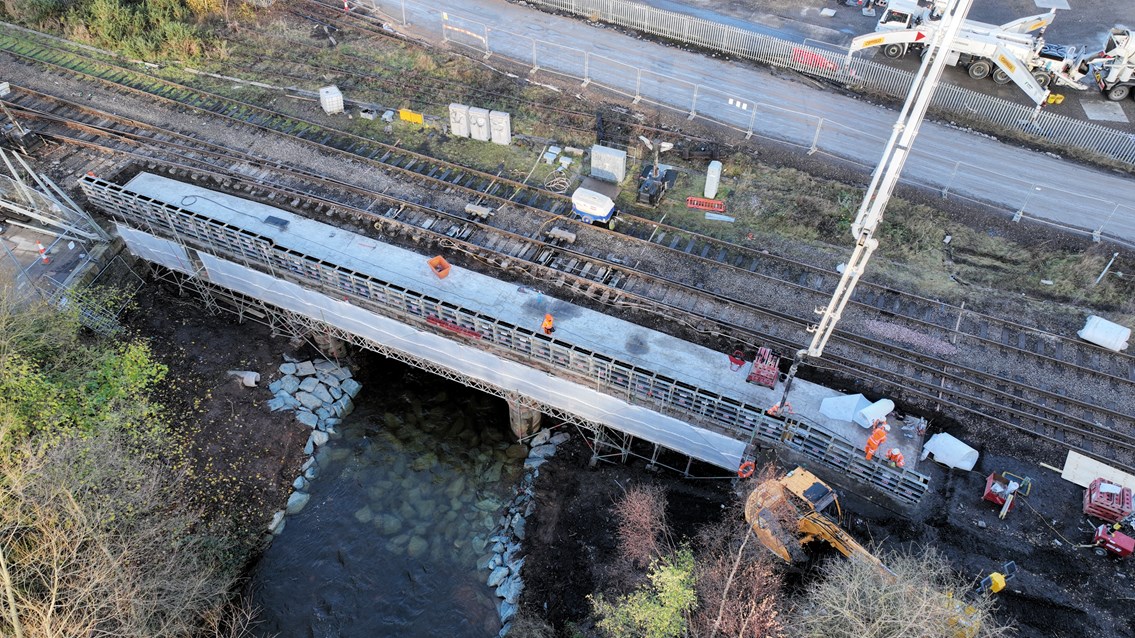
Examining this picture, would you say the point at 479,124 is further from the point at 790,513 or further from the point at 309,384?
the point at 790,513

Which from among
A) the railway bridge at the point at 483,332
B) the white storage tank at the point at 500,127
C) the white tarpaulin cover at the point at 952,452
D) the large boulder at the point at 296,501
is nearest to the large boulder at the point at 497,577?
the railway bridge at the point at 483,332

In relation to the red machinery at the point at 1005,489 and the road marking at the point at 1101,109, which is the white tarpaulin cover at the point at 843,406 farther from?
the road marking at the point at 1101,109

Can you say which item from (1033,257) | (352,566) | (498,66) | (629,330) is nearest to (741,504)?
(629,330)

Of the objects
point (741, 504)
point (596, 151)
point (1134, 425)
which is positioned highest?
point (596, 151)

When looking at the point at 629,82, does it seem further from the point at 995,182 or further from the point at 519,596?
the point at 519,596

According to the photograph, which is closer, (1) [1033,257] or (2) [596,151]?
(1) [1033,257]

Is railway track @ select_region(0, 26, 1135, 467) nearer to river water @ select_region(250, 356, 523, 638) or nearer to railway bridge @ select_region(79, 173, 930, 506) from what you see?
railway bridge @ select_region(79, 173, 930, 506)
